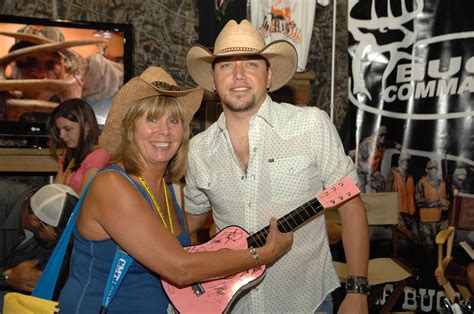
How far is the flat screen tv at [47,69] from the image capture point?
4621mm

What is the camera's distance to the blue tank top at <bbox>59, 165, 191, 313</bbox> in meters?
2.00

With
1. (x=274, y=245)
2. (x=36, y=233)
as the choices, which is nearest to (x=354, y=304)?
(x=274, y=245)

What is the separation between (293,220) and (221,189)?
33 centimetres

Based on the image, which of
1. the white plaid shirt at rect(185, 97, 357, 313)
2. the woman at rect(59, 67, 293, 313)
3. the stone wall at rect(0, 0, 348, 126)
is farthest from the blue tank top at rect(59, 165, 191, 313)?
the stone wall at rect(0, 0, 348, 126)

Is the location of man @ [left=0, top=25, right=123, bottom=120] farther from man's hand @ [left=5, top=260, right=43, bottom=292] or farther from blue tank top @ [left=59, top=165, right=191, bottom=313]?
blue tank top @ [left=59, top=165, right=191, bottom=313]

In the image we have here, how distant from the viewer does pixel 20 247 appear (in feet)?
10.5

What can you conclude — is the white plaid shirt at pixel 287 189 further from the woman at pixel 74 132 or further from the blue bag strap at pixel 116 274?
the woman at pixel 74 132

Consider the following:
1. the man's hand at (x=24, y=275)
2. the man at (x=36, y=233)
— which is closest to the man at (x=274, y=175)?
the man at (x=36, y=233)

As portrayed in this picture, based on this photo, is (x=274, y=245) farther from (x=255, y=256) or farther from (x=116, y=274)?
(x=116, y=274)

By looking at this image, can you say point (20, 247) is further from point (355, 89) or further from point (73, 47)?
point (355, 89)

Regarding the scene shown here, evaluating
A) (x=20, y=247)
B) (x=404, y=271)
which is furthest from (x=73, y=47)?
(x=404, y=271)

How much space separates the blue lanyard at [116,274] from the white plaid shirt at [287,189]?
56cm

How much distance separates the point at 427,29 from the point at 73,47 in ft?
8.67

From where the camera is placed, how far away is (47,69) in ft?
15.4
